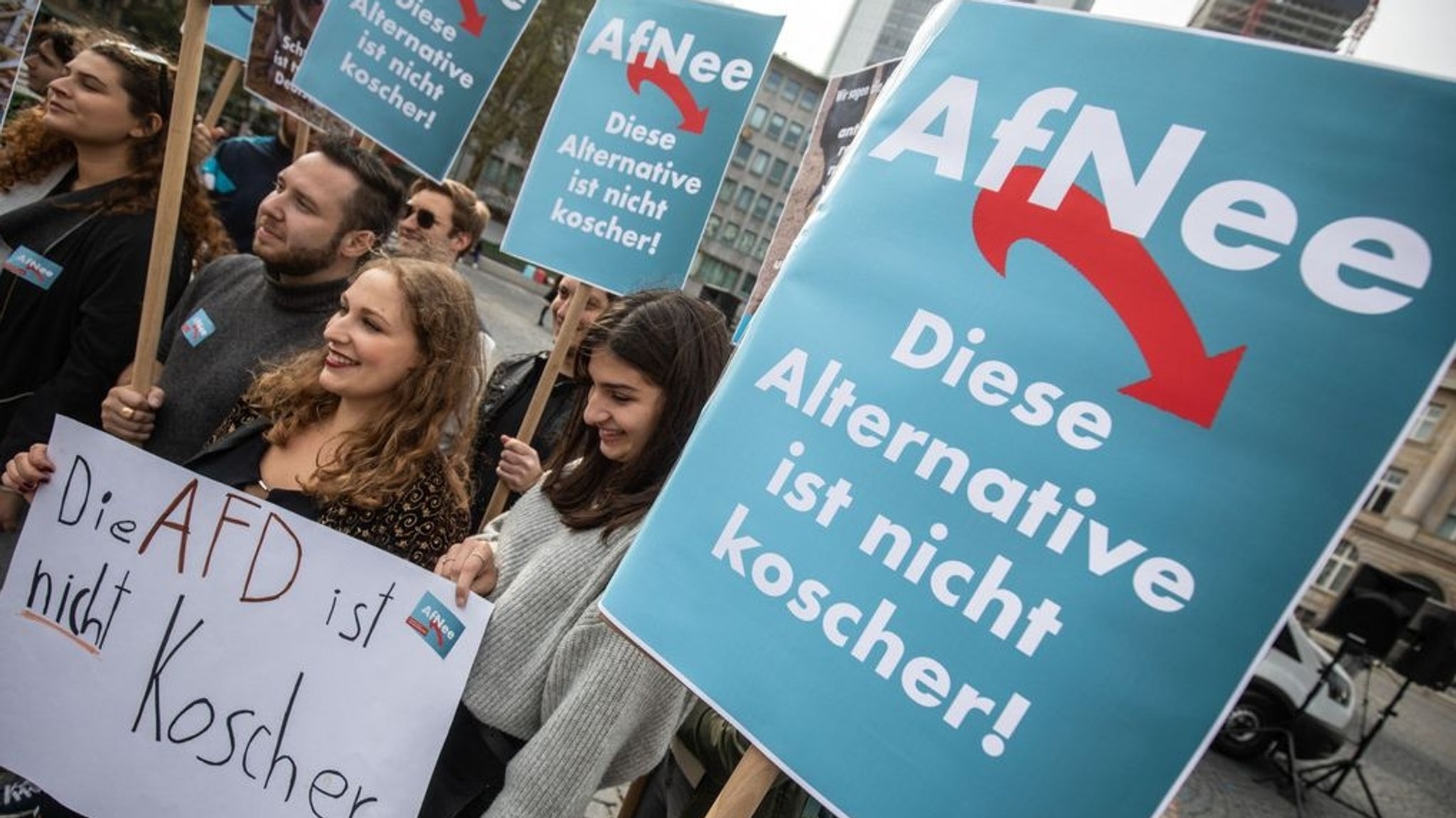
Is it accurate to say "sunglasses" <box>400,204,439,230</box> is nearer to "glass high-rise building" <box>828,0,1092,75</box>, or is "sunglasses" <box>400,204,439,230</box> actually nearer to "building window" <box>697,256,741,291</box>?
"building window" <box>697,256,741,291</box>

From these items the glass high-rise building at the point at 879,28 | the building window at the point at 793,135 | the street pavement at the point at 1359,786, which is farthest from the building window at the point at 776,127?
the street pavement at the point at 1359,786

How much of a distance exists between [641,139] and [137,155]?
1.50 metres

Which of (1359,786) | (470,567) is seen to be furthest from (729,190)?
(470,567)

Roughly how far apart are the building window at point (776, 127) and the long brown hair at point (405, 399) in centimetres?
5657

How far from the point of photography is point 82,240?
199cm

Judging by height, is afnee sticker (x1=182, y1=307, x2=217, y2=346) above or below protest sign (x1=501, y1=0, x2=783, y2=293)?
below

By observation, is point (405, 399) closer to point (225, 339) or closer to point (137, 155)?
point (225, 339)

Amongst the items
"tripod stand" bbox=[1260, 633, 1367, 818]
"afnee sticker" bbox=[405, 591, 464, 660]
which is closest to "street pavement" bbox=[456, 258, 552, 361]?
"afnee sticker" bbox=[405, 591, 464, 660]

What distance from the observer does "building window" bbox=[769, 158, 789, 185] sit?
55.2m

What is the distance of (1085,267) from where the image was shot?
0.83 metres

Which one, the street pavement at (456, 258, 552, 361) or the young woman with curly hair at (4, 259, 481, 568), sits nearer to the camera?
the young woman with curly hair at (4, 259, 481, 568)

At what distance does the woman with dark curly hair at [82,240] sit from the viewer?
75.9 inches

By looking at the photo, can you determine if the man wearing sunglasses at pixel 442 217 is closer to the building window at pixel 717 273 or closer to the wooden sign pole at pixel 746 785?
the wooden sign pole at pixel 746 785

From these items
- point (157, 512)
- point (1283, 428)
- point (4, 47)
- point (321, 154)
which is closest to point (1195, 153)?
point (1283, 428)
